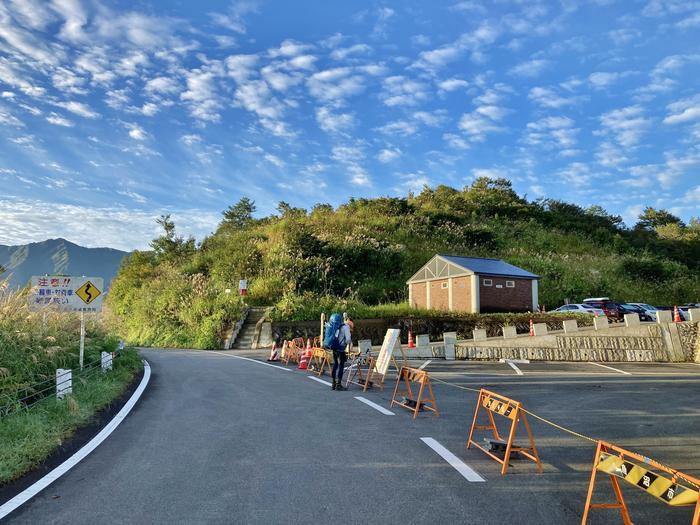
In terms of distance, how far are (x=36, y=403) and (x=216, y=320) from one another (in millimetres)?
20539

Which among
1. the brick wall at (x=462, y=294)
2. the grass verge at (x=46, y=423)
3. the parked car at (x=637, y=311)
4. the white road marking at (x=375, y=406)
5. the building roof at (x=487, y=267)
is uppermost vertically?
the building roof at (x=487, y=267)

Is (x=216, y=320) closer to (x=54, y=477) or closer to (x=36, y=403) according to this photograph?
(x=36, y=403)

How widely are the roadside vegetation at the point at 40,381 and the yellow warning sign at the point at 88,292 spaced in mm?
751

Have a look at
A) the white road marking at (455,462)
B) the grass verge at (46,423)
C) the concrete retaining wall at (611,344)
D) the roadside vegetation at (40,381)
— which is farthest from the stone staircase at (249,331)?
the white road marking at (455,462)

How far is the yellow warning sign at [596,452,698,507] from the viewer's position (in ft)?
10.3

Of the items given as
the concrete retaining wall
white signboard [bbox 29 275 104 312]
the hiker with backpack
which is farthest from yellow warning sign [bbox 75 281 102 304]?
the concrete retaining wall

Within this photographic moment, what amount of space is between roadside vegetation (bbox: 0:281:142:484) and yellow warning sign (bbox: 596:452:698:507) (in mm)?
5859

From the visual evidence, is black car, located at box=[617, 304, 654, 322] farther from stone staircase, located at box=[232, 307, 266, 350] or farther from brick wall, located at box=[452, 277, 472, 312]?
stone staircase, located at box=[232, 307, 266, 350]

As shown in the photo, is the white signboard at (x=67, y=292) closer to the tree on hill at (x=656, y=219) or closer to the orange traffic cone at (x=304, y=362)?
the orange traffic cone at (x=304, y=362)

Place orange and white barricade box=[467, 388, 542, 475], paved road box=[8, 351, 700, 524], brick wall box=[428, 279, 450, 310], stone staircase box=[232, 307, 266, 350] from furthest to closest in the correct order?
1. brick wall box=[428, 279, 450, 310]
2. stone staircase box=[232, 307, 266, 350]
3. orange and white barricade box=[467, 388, 542, 475]
4. paved road box=[8, 351, 700, 524]

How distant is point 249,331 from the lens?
2820 cm

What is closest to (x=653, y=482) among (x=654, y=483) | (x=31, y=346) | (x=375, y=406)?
(x=654, y=483)

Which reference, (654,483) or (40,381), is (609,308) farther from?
(654,483)

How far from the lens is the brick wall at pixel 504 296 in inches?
1203
